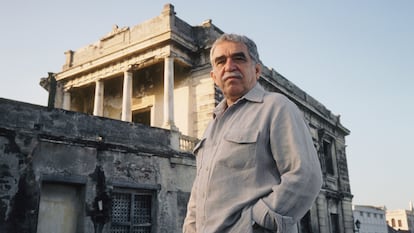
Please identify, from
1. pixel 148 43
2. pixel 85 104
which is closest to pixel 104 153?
pixel 148 43

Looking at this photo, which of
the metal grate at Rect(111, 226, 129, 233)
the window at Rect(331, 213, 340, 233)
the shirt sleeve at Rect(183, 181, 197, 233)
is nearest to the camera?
the shirt sleeve at Rect(183, 181, 197, 233)

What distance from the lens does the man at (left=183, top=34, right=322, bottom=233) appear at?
1.54 m

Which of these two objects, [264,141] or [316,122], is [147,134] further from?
[316,122]

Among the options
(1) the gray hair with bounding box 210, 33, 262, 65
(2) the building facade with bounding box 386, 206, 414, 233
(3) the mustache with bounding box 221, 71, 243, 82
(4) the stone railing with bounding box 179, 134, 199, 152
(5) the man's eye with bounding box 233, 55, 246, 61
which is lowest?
(2) the building facade with bounding box 386, 206, 414, 233

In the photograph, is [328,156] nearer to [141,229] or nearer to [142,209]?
[142,209]

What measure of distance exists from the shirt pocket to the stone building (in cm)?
717

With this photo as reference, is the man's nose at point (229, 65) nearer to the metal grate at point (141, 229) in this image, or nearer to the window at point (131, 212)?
the window at point (131, 212)

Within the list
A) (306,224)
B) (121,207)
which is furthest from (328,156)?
(121,207)

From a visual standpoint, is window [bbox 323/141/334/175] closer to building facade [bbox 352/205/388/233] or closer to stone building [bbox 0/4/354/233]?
stone building [bbox 0/4/354/233]

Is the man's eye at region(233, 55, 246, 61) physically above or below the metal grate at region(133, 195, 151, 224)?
above

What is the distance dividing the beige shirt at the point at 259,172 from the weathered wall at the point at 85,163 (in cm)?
705

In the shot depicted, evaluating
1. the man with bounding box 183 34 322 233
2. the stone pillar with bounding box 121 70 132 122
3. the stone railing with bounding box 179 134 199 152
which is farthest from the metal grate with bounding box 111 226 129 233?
the man with bounding box 183 34 322 233

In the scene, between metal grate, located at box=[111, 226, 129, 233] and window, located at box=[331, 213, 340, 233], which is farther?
window, located at box=[331, 213, 340, 233]

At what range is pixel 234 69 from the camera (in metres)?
1.90
